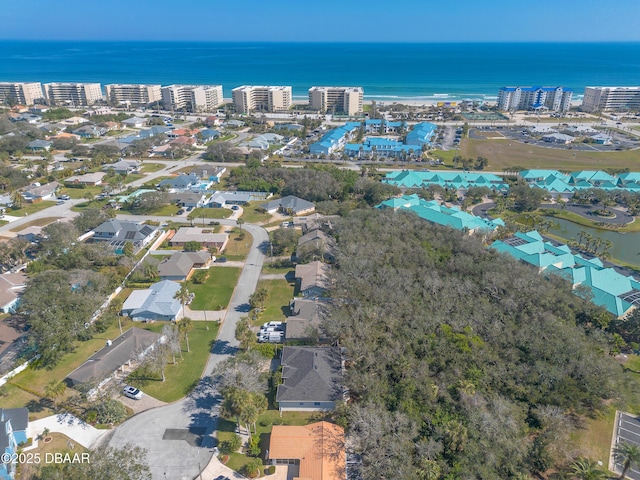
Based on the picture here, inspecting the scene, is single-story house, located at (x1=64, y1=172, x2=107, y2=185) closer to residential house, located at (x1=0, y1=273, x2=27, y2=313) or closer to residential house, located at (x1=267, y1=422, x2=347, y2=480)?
residential house, located at (x1=0, y1=273, x2=27, y2=313)

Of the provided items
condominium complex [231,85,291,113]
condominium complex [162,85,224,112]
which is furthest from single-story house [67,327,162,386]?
condominium complex [162,85,224,112]

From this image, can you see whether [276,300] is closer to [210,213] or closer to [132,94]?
[210,213]

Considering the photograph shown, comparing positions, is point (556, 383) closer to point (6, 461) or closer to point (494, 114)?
point (6, 461)

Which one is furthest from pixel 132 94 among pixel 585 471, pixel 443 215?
pixel 585 471

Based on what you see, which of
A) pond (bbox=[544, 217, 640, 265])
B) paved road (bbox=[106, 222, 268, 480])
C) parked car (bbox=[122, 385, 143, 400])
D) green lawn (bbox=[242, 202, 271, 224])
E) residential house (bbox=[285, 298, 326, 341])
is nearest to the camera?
paved road (bbox=[106, 222, 268, 480])

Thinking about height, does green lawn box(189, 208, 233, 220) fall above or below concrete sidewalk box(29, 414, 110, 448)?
above

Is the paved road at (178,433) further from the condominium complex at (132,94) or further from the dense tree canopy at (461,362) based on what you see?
the condominium complex at (132,94)
